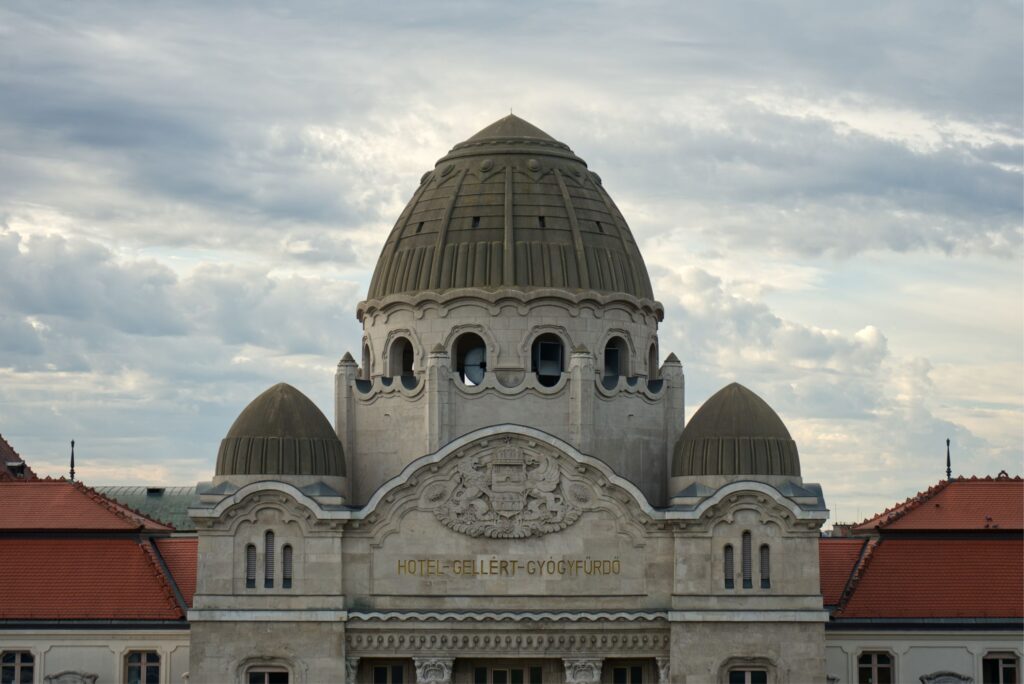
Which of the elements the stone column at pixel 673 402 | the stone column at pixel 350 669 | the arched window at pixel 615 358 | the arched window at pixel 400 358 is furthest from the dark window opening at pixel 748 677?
the arched window at pixel 400 358

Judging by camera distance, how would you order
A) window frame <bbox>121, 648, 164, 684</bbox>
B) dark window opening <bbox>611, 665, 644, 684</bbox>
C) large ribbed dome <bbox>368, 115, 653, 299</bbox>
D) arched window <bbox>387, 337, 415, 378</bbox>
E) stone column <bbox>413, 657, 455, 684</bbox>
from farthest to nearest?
arched window <bbox>387, 337, 415, 378</bbox>, large ribbed dome <bbox>368, 115, 653, 299</bbox>, window frame <bbox>121, 648, 164, 684</bbox>, dark window opening <bbox>611, 665, 644, 684</bbox>, stone column <bbox>413, 657, 455, 684</bbox>

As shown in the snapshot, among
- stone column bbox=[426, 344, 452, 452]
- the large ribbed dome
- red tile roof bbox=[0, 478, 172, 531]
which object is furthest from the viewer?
red tile roof bbox=[0, 478, 172, 531]

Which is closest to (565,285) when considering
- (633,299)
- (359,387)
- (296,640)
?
(633,299)

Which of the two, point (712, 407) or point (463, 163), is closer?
point (712, 407)

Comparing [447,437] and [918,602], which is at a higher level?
[447,437]

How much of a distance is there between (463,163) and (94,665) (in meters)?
20.1

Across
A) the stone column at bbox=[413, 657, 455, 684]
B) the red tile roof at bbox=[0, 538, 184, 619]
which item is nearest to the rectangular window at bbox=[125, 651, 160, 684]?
the red tile roof at bbox=[0, 538, 184, 619]

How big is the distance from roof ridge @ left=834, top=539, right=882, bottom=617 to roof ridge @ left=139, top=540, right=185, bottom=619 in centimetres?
2072

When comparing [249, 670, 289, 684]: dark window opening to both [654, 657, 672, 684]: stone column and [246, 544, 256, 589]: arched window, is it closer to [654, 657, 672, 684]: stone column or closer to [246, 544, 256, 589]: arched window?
[246, 544, 256, 589]: arched window

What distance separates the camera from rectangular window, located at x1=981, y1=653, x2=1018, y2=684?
69562mm

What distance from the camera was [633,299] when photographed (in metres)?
71.7

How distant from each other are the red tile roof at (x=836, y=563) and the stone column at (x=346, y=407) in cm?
1527

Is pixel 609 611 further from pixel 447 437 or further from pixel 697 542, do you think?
pixel 447 437

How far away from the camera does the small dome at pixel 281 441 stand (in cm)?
6706
